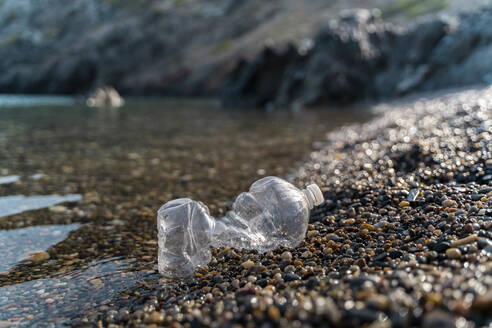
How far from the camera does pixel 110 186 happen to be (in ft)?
22.8

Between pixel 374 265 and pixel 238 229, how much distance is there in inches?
69.4

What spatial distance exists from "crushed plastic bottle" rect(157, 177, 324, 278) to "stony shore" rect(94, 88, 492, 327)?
0.48 ft

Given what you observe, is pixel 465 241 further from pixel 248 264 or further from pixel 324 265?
pixel 248 264

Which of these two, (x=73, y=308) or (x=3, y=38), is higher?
(x=3, y=38)

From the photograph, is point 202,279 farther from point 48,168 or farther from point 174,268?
point 48,168

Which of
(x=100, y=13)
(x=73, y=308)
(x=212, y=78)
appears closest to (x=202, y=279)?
(x=73, y=308)

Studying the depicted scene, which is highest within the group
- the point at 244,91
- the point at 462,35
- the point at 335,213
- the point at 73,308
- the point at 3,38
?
the point at 3,38

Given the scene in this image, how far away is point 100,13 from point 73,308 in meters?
95.3

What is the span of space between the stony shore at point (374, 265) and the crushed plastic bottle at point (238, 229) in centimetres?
15

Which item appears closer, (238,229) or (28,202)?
(238,229)

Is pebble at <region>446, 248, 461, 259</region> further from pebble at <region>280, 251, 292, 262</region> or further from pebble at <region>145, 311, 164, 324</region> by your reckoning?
pebble at <region>145, 311, 164, 324</region>

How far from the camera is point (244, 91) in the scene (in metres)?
31.8

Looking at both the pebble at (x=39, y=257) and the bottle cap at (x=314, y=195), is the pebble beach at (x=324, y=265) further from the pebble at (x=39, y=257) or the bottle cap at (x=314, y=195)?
the bottle cap at (x=314, y=195)

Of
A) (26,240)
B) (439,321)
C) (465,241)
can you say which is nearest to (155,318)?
(439,321)
